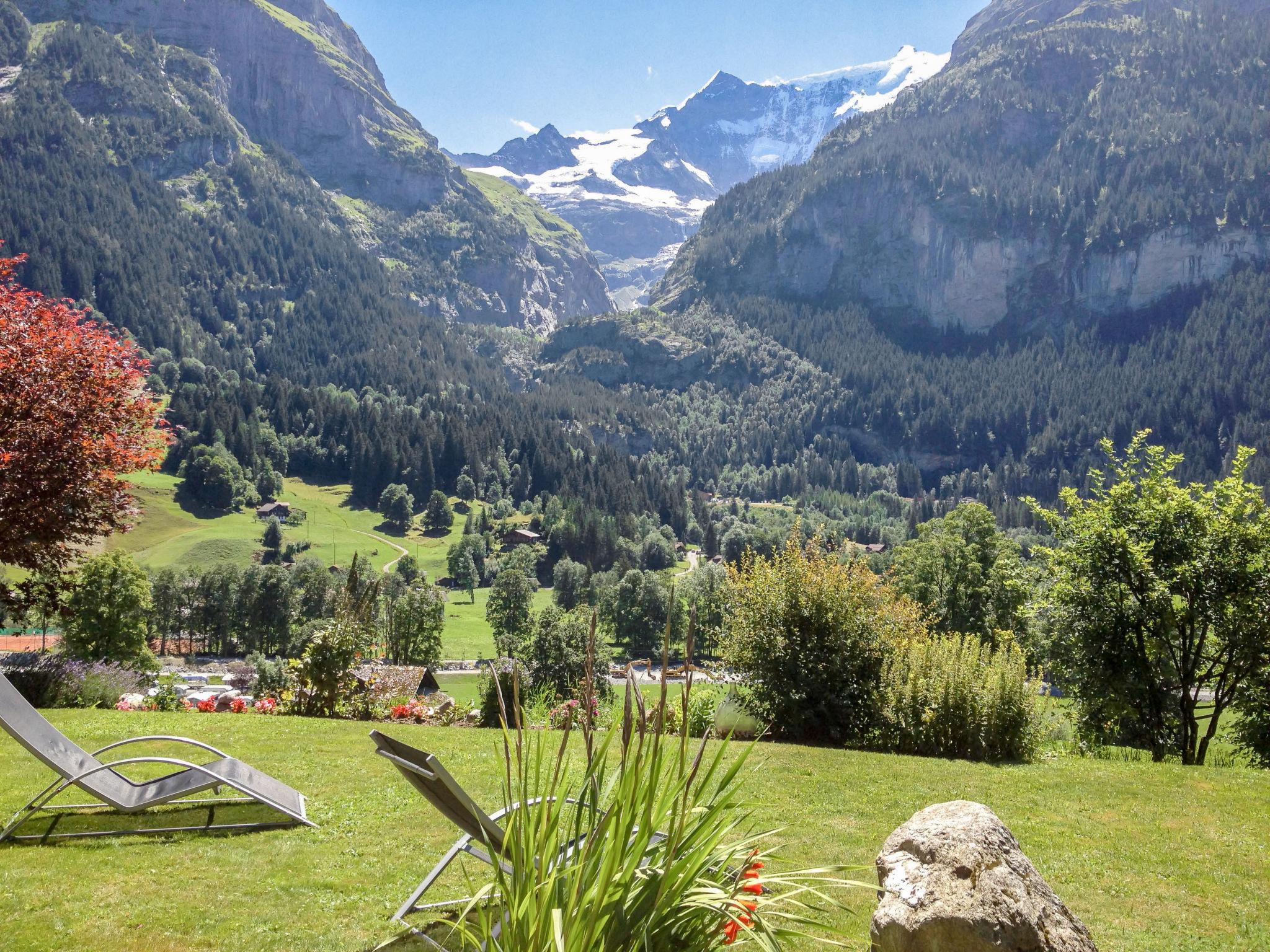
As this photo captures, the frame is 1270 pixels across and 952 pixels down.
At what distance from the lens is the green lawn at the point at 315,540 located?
4178 inches

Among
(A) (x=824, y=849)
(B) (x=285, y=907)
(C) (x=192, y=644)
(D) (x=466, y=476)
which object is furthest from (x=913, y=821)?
(D) (x=466, y=476)

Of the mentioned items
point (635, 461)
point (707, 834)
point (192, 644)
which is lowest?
point (192, 644)

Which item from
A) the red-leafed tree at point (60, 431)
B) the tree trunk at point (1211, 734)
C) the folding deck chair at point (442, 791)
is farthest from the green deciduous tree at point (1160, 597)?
the red-leafed tree at point (60, 431)

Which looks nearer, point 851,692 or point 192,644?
point 851,692

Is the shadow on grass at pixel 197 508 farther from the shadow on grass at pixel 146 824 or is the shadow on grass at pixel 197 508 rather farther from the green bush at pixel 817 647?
the shadow on grass at pixel 146 824

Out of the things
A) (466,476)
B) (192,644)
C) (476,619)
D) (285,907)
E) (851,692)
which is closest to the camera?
(285,907)

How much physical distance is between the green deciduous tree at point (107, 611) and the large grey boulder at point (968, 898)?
5191cm

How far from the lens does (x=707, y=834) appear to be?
381cm

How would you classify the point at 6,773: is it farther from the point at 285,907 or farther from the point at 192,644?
the point at 192,644

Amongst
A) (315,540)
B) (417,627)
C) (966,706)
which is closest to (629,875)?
(966,706)

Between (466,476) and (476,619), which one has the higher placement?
(466,476)

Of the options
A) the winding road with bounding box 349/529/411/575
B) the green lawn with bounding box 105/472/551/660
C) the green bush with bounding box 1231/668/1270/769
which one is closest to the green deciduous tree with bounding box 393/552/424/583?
the winding road with bounding box 349/529/411/575

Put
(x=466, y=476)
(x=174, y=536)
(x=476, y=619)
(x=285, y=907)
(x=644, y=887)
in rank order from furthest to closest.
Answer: (x=466, y=476) < (x=174, y=536) < (x=476, y=619) < (x=285, y=907) < (x=644, y=887)

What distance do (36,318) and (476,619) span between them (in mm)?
94235
